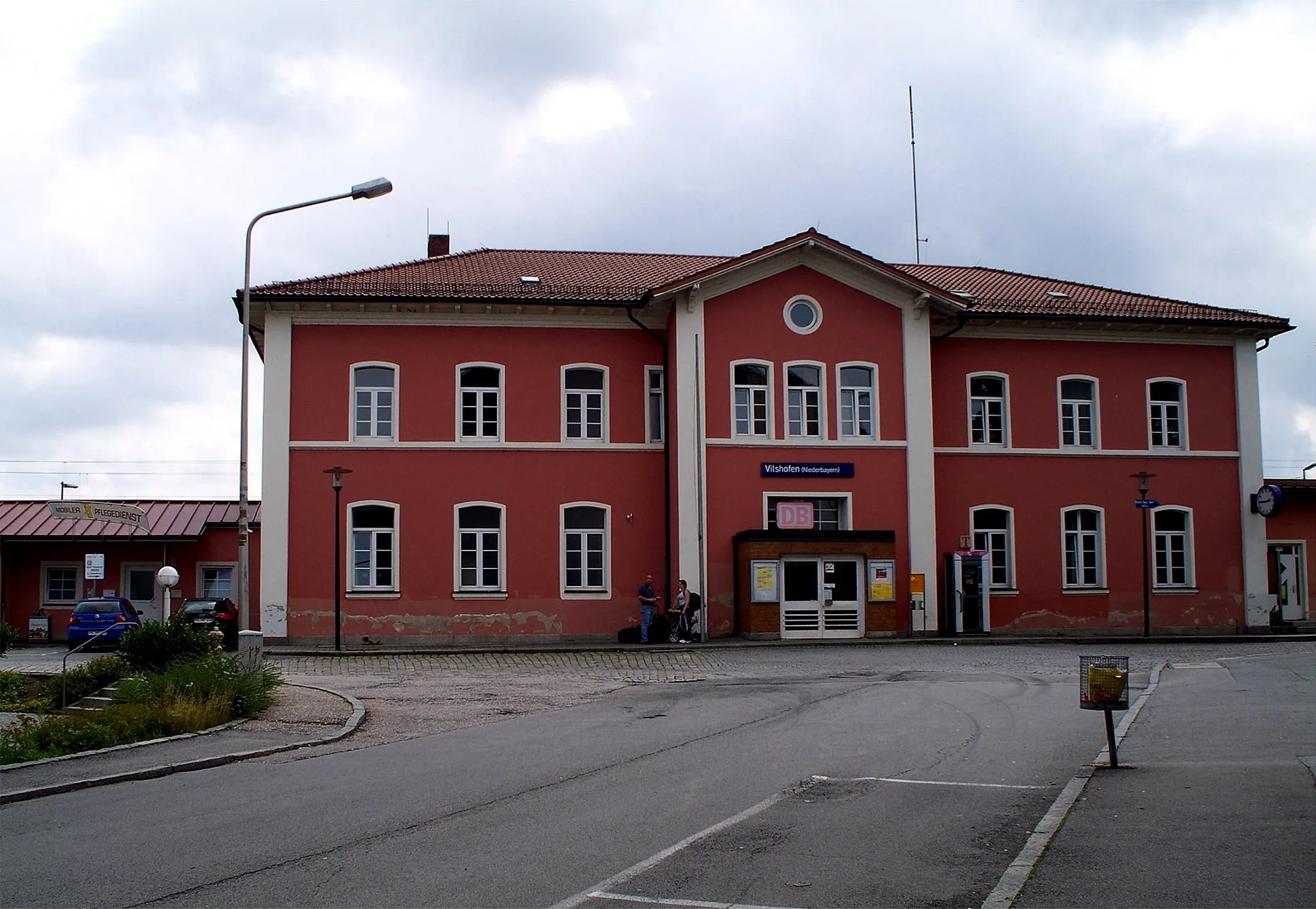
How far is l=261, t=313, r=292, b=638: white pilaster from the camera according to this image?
2881 cm

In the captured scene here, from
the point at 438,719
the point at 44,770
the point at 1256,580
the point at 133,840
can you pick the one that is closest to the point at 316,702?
the point at 438,719

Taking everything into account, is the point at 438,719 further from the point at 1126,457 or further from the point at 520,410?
the point at 1126,457

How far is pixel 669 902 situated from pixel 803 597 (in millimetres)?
22690

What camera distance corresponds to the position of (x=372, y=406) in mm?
29828

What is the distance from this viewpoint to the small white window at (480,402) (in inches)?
1183

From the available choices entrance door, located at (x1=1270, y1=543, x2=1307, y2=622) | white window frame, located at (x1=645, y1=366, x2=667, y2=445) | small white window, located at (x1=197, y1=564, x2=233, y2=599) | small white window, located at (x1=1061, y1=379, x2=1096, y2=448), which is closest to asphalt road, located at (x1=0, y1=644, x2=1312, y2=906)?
white window frame, located at (x1=645, y1=366, x2=667, y2=445)

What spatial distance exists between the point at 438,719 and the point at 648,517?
Result: 15.2 meters

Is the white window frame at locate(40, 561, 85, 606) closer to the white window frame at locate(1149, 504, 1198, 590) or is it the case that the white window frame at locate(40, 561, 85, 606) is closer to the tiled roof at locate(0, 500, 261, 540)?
the tiled roof at locate(0, 500, 261, 540)

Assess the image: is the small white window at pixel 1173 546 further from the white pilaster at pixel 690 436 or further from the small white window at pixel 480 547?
the small white window at pixel 480 547

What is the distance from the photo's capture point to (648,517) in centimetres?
3042

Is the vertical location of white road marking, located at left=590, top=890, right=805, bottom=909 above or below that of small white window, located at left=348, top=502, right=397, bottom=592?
below

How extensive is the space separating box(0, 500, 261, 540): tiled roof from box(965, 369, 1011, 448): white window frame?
1983 cm

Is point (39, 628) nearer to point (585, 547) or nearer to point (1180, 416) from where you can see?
point (585, 547)

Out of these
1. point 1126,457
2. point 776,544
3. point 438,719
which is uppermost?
point 1126,457
